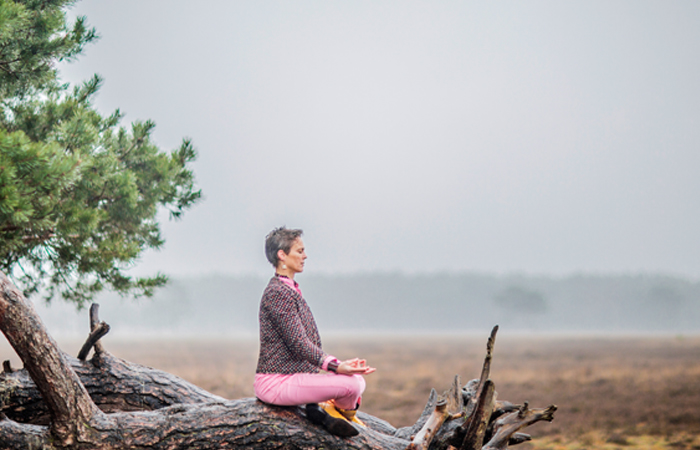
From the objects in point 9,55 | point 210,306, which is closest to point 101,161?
point 9,55

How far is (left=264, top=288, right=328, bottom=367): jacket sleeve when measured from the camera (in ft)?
12.2

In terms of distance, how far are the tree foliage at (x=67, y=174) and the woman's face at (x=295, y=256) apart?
→ 227 centimetres

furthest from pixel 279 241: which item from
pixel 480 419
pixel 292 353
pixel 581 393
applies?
pixel 581 393

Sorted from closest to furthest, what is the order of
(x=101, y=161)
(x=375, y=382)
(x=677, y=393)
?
(x=101, y=161), (x=677, y=393), (x=375, y=382)

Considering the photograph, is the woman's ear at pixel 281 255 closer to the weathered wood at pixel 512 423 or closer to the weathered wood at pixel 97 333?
the weathered wood at pixel 97 333

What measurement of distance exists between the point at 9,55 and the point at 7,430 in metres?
4.11

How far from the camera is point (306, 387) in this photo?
3.89 m

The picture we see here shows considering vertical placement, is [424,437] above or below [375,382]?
above

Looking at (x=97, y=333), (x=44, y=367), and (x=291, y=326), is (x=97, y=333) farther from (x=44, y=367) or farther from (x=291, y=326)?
(x=291, y=326)

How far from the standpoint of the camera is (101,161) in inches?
239

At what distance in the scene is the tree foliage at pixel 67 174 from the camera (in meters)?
4.74

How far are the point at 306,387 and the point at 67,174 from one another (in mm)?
2931

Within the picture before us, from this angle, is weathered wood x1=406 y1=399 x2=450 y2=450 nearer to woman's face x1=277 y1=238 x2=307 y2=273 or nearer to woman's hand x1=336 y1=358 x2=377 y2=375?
woman's hand x1=336 y1=358 x2=377 y2=375

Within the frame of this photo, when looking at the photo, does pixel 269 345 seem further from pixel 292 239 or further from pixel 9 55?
pixel 9 55
